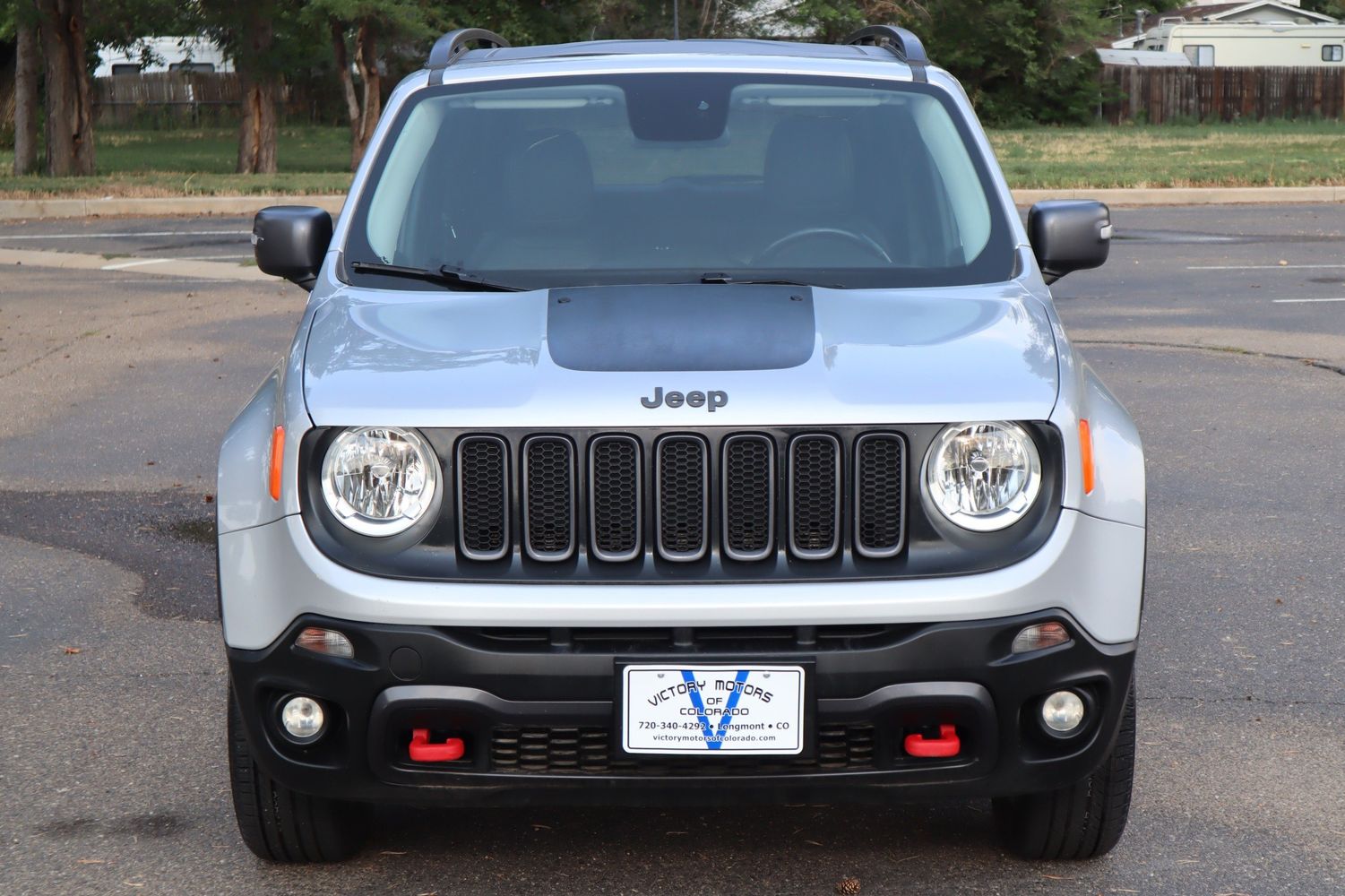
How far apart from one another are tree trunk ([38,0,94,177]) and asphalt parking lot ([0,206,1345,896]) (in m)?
18.3

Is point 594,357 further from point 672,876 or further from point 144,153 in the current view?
point 144,153

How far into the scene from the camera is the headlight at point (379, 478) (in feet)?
10.9

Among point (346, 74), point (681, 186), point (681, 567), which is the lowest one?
point (681, 567)

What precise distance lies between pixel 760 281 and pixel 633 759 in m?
1.30

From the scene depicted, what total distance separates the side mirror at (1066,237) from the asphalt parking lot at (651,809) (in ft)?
4.27

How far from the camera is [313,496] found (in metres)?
3.35

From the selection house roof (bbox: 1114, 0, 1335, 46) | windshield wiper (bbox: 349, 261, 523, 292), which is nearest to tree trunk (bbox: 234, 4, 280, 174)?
windshield wiper (bbox: 349, 261, 523, 292)

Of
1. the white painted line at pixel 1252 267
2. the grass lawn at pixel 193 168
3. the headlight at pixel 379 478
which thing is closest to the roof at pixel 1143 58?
the grass lawn at pixel 193 168

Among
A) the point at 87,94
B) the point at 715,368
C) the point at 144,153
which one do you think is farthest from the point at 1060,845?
the point at 144,153

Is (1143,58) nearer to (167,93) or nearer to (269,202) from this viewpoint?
(167,93)

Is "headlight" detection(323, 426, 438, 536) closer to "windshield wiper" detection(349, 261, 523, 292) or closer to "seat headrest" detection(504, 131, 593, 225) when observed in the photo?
"windshield wiper" detection(349, 261, 523, 292)

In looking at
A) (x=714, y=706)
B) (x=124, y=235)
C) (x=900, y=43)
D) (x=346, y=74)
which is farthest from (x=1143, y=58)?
(x=714, y=706)

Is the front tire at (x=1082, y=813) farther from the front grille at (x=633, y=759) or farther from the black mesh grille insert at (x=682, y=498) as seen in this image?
the black mesh grille insert at (x=682, y=498)

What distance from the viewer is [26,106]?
2962 cm
